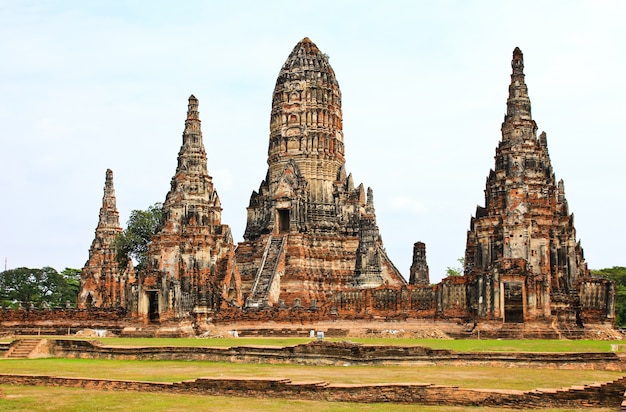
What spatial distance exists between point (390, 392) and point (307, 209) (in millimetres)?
38620

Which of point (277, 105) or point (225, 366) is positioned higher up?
point (277, 105)

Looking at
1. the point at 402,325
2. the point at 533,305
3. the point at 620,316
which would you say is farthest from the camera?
the point at 620,316

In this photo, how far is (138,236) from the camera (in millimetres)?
65375

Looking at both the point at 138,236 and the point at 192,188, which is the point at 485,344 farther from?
the point at 138,236

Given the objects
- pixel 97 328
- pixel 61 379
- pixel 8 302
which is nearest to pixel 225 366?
pixel 61 379

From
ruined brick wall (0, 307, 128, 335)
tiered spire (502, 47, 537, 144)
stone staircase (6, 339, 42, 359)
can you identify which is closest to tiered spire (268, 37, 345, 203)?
ruined brick wall (0, 307, 128, 335)

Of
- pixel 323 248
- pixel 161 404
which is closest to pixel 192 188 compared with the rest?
pixel 323 248

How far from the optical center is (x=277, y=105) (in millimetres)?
56312

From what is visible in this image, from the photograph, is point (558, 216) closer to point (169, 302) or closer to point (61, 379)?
point (169, 302)

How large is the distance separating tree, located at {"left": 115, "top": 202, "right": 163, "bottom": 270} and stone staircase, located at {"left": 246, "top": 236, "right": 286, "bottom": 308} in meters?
15.6

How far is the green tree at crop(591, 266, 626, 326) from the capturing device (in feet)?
206

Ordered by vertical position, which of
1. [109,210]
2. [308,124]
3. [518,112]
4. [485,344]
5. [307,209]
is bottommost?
[485,344]

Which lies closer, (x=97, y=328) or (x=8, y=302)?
(x=97, y=328)

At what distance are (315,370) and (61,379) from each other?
6289 millimetres
